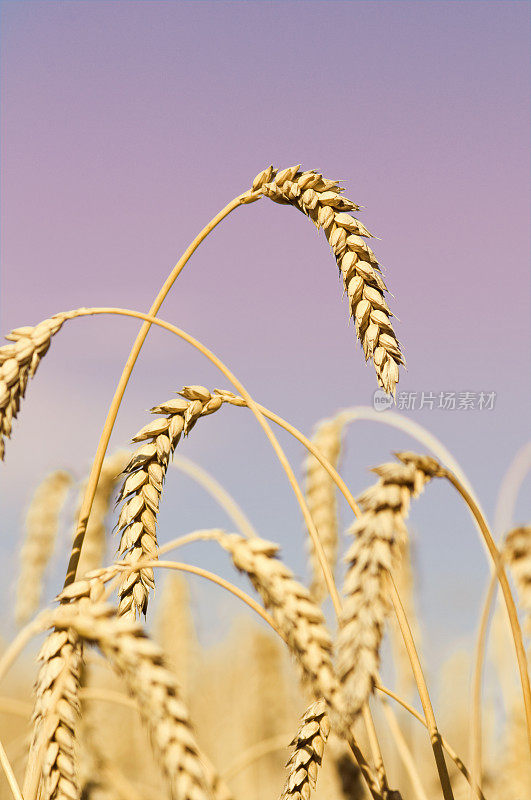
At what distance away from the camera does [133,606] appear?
1.35m

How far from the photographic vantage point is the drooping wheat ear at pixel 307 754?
4.27 ft

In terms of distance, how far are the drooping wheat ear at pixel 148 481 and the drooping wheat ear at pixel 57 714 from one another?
0.23 meters

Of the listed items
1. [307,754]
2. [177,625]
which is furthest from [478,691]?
[177,625]

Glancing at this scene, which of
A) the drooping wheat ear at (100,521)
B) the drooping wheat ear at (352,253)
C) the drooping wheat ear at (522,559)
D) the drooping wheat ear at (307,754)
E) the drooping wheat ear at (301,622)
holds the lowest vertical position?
the drooping wheat ear at (307,754)

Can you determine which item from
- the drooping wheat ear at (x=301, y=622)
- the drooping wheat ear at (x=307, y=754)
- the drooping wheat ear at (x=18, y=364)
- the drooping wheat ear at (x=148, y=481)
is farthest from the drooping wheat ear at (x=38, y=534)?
the drooping wheat ear at (x=301, y=622)

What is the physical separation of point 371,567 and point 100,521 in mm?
1940

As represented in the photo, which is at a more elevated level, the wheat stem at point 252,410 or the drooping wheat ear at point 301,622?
the wheat stem at point 252,410

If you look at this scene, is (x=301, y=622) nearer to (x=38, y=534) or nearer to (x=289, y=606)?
(x=289, y=606)

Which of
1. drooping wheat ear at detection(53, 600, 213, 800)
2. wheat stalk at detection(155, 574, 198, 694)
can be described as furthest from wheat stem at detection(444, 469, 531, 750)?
wheat stalk at detection(155, 574, 198, 694)

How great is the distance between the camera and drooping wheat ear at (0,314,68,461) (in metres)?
1.28

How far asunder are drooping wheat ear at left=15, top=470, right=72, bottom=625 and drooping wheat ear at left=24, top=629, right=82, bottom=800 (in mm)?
1996

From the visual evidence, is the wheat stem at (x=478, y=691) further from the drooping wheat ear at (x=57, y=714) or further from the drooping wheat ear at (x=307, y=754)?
the drooping wheat ear at (x=57, y=714)

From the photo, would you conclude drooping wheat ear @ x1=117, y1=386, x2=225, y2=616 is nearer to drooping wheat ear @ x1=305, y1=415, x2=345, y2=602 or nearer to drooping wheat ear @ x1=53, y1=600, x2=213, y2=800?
drooping wheat ear @ x1=53, y1=600, x2=213, y2=800

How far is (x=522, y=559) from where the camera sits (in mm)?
1062
